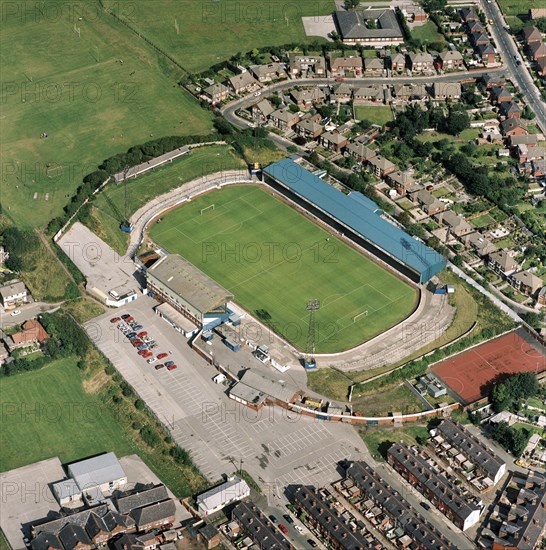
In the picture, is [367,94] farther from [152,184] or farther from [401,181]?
[152,184]

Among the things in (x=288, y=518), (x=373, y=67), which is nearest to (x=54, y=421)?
(x=288, y=518)

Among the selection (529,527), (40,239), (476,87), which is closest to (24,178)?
(40,239)

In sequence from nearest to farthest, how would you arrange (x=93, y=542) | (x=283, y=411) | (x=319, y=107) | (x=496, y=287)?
(x=93, y=542) < (x=283, y=411) < (x=496, y=287) < (x=319, y=107)

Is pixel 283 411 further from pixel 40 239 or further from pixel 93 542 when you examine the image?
pixel 40 239

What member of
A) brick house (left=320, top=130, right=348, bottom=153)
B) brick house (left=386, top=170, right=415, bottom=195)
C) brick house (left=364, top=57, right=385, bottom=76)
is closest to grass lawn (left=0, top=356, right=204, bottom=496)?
brick house (left=386, top=170, right=415, bottom=195)

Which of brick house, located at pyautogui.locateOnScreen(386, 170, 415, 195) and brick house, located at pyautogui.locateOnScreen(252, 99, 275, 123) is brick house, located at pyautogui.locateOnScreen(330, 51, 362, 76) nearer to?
brick house, located at pyautogui.locateOnScreen(252, 99, 275, 123)

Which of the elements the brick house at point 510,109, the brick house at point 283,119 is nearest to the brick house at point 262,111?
the brick house at point 283,119
